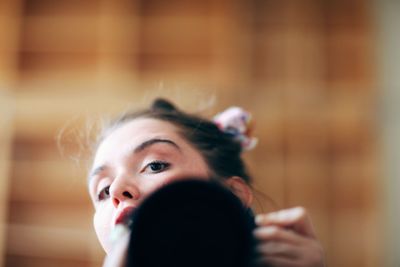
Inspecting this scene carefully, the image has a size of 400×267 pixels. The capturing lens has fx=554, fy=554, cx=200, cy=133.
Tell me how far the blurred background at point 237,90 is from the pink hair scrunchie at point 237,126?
1.92 metres

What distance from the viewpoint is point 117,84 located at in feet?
10.1

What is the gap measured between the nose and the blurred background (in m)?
2.25

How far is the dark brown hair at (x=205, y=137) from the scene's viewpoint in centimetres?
76

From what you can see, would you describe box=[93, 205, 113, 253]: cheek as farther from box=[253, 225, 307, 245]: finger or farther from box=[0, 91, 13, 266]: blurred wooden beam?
box=[0, 91, 13, 266]: blurred wooden beam

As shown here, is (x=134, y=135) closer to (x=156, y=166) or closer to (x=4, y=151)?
(x=156, y=166)

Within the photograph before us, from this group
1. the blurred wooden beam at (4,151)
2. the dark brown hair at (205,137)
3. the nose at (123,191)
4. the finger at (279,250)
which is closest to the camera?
the finger at (279,250)

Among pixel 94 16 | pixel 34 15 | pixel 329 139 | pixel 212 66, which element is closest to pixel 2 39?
pixel 34 15

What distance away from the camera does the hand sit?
0.51 meters

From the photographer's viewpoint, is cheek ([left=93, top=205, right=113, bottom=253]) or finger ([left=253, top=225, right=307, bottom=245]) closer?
finger ([left=253, top=225, right=307, bottom=245])

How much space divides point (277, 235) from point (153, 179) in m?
0.19

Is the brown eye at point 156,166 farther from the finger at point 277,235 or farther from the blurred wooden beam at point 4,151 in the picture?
the blurred wooden beam at point 4,151


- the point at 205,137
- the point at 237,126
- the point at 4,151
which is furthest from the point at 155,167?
the point at 4,151

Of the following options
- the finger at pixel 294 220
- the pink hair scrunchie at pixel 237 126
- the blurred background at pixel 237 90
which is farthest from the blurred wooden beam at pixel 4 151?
the finger at pixel 294 220

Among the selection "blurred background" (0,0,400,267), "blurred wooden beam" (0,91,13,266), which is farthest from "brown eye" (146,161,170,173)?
"blurred wooden beam" (0,91,13,266)
